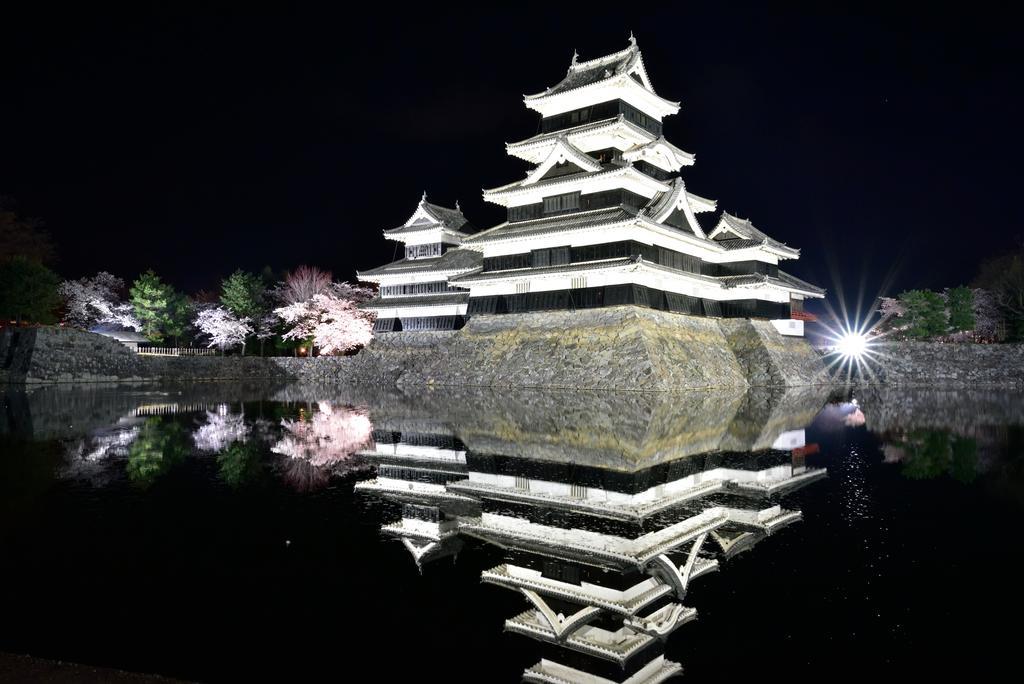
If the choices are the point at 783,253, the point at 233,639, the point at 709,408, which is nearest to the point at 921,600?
the point at 233,639

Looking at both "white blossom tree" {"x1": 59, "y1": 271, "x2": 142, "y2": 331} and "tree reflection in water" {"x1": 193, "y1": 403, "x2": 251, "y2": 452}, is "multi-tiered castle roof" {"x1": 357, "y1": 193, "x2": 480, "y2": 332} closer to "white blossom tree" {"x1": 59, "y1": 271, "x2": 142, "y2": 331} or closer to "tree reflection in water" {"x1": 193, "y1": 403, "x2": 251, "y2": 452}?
"tree reflection in water" {"x1": 193, "y1": 403, "x2": 251, "y2": 452}

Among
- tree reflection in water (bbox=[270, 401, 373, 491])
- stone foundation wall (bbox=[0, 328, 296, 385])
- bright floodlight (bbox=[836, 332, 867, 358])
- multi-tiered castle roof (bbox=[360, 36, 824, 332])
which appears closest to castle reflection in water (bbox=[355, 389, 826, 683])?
tree reflection in water (bbox=[270, 401, 373, 491])

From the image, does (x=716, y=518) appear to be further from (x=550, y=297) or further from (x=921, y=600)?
(x=550, y=297)

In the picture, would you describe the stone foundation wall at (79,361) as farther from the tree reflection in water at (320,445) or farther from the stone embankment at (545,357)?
the tree reflection in water at (320,445)

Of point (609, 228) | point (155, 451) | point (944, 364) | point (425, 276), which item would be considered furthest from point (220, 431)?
point (944, 364)

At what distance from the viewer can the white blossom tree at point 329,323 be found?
55.2 metres

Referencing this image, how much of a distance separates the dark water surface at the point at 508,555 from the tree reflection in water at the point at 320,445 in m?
0.16

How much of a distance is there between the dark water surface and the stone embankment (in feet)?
52.0

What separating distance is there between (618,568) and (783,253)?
128ft

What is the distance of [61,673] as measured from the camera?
3604 mm

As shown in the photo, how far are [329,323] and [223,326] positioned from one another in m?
9.55

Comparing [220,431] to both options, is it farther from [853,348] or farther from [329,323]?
[853,348]

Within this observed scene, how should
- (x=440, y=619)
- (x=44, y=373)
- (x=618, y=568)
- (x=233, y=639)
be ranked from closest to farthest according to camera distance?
(x=233, y=639) < (x=440, y=619) < (x=618, y=568) < (x=44, y=373)

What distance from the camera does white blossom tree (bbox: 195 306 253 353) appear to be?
2228 inches
